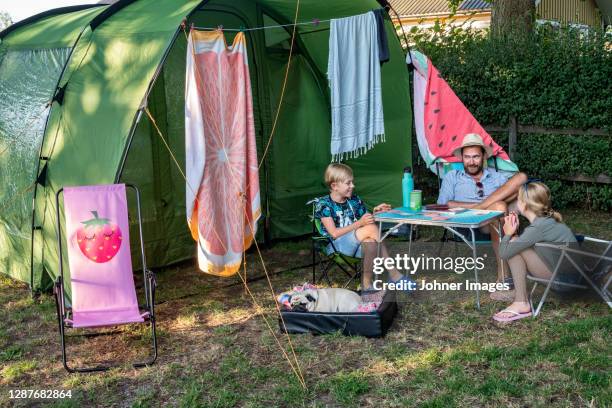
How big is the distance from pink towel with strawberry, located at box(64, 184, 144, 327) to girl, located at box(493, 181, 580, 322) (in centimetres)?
214

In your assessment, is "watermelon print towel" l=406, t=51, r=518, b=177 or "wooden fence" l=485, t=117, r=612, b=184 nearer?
"watermelon print towel" l=406, t=51, r=518, b=177

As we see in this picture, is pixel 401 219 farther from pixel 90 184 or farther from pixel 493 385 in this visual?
pixel 90 184

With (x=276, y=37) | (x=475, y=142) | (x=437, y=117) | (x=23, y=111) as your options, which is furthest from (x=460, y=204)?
(x=23, y=111)

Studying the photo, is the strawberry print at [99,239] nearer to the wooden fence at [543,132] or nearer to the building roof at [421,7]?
the wooden fence at [543,132]

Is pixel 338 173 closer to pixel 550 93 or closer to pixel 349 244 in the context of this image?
pixel 349 244

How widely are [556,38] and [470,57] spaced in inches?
36.0

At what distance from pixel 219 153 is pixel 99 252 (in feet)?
3.24

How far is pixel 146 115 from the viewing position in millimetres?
5270

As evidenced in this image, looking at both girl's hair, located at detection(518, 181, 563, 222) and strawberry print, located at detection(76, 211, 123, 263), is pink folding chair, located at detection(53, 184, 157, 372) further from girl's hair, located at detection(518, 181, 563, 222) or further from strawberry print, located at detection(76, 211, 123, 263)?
girl's hair, located at detection(518, 181, 563, 222)

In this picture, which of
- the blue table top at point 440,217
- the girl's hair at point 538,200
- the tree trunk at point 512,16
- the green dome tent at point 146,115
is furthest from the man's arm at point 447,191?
the tree trunk at point 512,16

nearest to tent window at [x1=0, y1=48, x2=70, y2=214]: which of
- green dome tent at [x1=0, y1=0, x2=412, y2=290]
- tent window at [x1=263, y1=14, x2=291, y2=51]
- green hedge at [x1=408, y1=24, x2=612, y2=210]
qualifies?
green dome tent at [x1=0, y1=0, x2=412, y2=290]

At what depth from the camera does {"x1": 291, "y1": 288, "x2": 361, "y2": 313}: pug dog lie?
4.13 metres

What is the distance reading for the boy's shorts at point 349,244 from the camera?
4.67 metres

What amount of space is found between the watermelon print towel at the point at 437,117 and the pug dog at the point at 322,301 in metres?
1.88
